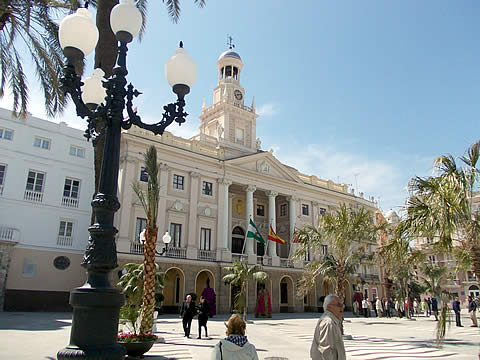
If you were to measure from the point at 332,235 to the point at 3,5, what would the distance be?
569 inches

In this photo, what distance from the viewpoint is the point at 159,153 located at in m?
28.8

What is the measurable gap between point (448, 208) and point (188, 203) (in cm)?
2367

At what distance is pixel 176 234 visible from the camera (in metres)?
28.9

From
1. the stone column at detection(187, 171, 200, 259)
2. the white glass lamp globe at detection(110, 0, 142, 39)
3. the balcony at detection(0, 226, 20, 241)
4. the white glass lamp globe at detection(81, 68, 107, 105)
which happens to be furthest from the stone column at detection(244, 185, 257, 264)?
the white glass lamp globe at detection(110, 0, 142, 39)

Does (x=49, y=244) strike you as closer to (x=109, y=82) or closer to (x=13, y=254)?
(x=13, y=254)

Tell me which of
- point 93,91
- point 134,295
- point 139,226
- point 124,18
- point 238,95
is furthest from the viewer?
point 238,95

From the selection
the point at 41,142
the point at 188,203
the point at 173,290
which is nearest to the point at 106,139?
the point at 41,142

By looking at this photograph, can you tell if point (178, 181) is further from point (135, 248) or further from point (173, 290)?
point (173, 290)

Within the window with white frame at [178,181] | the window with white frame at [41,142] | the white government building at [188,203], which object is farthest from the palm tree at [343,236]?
the window with white frame at [41,142]

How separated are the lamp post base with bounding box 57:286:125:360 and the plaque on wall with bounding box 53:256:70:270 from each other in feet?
76.5

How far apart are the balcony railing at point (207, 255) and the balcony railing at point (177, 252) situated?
1.30 metres

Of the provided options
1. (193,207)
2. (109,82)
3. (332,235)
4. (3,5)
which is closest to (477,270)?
(109,82)

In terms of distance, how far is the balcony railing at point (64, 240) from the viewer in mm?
25547

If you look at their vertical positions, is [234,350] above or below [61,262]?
below
